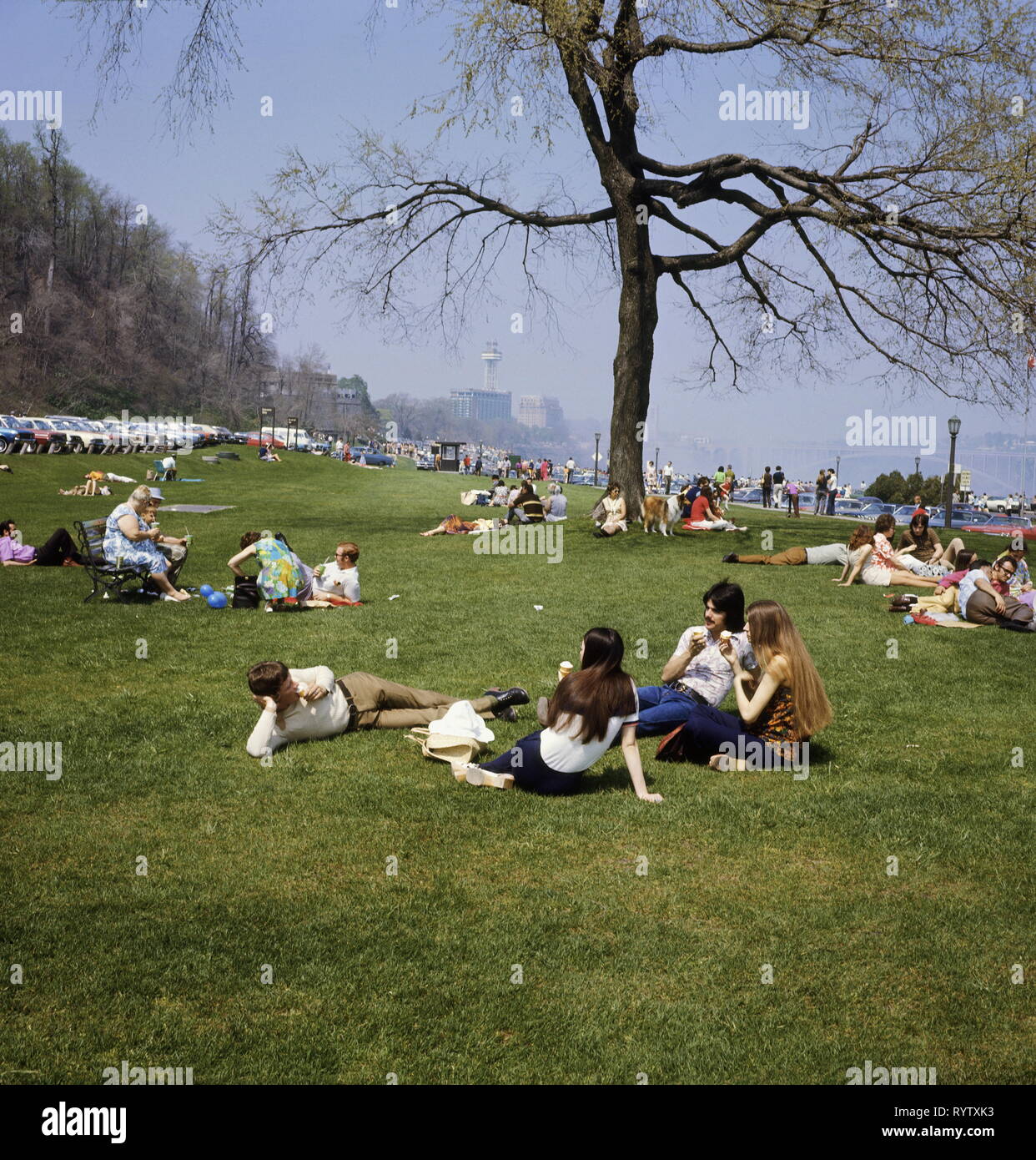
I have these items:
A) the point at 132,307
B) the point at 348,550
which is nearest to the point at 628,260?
the point at 348,550

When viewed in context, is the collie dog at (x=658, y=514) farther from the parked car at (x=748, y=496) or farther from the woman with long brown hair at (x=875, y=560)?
the parked car at (x=748, y=496)

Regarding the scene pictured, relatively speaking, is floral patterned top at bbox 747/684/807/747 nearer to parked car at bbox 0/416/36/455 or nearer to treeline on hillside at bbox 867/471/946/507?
parked car at bbox 0/416/36/455

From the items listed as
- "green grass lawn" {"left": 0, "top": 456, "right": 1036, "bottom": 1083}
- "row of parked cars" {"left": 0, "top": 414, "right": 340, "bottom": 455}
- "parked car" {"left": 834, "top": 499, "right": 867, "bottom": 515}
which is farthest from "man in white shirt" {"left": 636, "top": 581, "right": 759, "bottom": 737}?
"parked car" {"left": 834, "top": 499, "right": 867, "bottom": 515}

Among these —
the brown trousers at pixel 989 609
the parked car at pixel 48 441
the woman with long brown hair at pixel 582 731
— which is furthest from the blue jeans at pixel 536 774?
the parked car at pixel 48 441

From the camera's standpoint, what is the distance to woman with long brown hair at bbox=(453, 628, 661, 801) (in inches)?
256

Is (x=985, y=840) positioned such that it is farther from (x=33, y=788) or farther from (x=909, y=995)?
(x=33, y=788)

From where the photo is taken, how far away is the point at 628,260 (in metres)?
23.0

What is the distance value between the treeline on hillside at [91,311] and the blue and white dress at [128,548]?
54929mm

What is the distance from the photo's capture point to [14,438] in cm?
4462

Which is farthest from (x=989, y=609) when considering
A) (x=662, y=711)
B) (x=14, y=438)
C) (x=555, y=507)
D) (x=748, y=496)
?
(x=748, y=496)

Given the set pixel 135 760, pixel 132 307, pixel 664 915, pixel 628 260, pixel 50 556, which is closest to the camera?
pixel 664 915

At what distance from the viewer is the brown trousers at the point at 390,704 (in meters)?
7.96

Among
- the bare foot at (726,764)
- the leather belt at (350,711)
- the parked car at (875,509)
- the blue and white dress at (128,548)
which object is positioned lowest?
the bare foot at (726,764)
